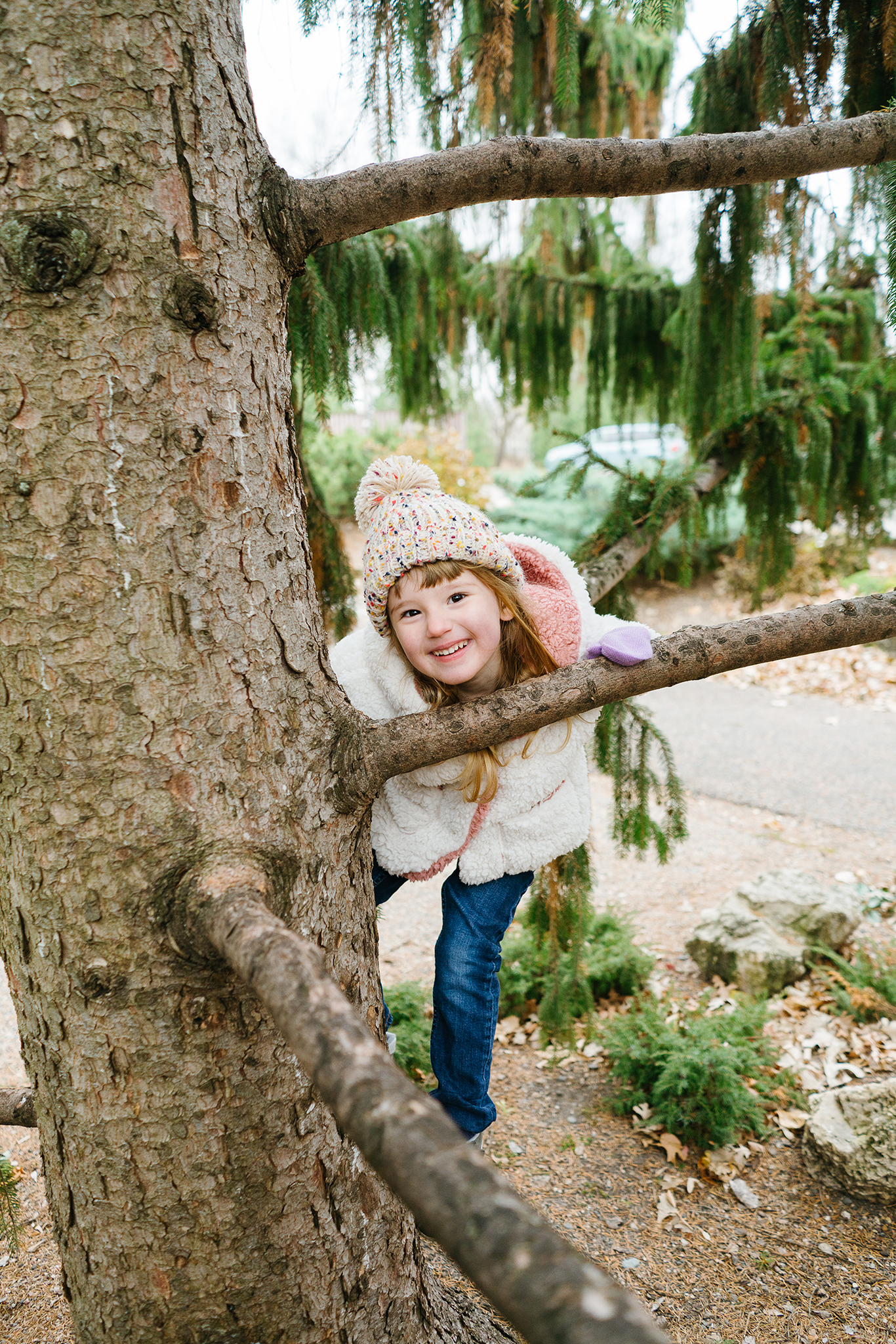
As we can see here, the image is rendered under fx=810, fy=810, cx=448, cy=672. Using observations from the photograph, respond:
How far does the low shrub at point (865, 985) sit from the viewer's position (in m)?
3.53

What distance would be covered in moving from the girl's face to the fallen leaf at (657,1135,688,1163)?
6.45 feet

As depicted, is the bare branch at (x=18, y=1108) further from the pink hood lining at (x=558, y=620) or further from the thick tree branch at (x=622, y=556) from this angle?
the thick tree branch at (x=622, y=556)

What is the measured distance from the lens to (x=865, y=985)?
3670mm

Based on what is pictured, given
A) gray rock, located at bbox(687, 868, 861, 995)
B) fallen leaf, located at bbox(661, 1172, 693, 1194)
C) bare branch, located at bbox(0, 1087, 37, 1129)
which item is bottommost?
gray rock, located at bbox(687, 868, 861, 995)

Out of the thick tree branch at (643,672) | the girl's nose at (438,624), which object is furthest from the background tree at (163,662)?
the girl's nose at (438,624)

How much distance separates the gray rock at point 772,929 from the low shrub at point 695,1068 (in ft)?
1.51

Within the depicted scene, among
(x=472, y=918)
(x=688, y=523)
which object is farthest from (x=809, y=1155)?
(x=688, y=523)

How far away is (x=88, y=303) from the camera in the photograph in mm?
1101

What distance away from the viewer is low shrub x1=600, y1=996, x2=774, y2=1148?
2.78m

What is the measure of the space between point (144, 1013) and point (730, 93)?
9.73 feet

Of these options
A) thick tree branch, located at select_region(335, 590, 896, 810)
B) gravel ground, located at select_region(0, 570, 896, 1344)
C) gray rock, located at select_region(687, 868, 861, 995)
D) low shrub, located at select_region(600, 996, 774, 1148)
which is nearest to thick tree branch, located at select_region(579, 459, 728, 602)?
thick tree branch, located at select_region(335, 590, 896, 810)

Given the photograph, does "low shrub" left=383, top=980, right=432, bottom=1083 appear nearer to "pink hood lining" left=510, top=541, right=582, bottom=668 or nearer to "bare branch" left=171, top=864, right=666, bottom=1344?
"pink hood lining" left=510, top=541, right=582, bottom=668

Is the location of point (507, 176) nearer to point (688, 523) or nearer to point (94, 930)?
point (94, 930)

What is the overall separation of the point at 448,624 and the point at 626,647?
0.40 metres
